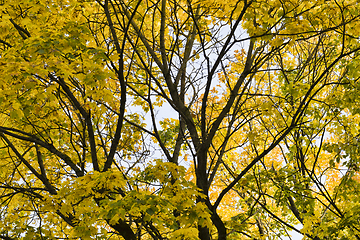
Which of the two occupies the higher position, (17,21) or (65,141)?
(17,21)

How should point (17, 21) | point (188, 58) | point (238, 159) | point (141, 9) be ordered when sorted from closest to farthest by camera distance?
point (17, 21), point (141, 9), point (188, 58), point (238, 159)

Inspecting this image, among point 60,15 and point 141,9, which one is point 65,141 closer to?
point 60,15

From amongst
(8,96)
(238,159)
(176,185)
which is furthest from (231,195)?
(8,96)

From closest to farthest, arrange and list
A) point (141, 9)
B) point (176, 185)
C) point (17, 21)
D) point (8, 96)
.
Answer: point (8, 96) → point (176, 185) → point (17, 21) → point (141, 9)

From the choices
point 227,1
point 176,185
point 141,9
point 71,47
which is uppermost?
point 141,9

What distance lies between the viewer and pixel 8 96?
9.81 feet

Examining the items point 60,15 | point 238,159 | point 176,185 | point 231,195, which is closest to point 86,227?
point 176,185

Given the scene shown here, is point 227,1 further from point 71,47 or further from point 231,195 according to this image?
point 231,195

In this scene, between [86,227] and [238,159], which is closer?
[86,227]

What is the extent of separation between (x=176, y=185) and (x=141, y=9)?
3335mm

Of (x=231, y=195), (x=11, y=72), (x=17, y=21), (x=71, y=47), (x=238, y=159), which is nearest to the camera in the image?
(x=11, y=72)

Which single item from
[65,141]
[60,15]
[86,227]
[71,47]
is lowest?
[86,227]

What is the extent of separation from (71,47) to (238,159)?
7.53 meters

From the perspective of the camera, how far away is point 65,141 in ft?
20.4
